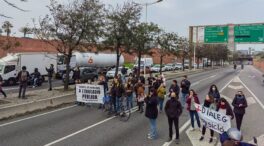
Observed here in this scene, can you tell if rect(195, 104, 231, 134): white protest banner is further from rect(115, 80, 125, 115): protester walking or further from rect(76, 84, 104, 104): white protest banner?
rect(76, 84, 104, 104): white protest banner

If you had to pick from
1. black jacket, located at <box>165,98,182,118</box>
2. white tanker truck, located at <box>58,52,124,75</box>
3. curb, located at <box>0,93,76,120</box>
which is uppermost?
white tanker truck, located at <box>58,52,124,75</box>

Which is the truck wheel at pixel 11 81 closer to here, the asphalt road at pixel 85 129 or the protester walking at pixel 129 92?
the asphalt road at pixel 85 129

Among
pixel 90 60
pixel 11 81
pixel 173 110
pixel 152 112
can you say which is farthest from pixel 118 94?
pixel 90 60

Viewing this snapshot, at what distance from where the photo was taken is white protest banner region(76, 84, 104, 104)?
1988 centimetres

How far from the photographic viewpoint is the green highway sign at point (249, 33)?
6078 cm

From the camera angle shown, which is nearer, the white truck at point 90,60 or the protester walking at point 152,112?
the protester walking at point 152,112

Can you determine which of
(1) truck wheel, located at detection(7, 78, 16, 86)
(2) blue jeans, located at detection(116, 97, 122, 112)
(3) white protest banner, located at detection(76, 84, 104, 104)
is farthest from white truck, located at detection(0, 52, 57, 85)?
(2) blue jeans, located at detection(116, 97, 122, 112)

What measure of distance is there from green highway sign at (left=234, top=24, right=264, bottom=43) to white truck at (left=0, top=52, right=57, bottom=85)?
2908cm

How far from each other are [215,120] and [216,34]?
180 feet

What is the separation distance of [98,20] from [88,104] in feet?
26.0

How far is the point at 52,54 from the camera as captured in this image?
154ft

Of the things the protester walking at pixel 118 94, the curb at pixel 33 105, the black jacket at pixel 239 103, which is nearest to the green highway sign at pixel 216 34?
the curb at pixel 33 105

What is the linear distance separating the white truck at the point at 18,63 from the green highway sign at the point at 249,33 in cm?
2908

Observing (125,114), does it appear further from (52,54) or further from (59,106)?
(52,54)
